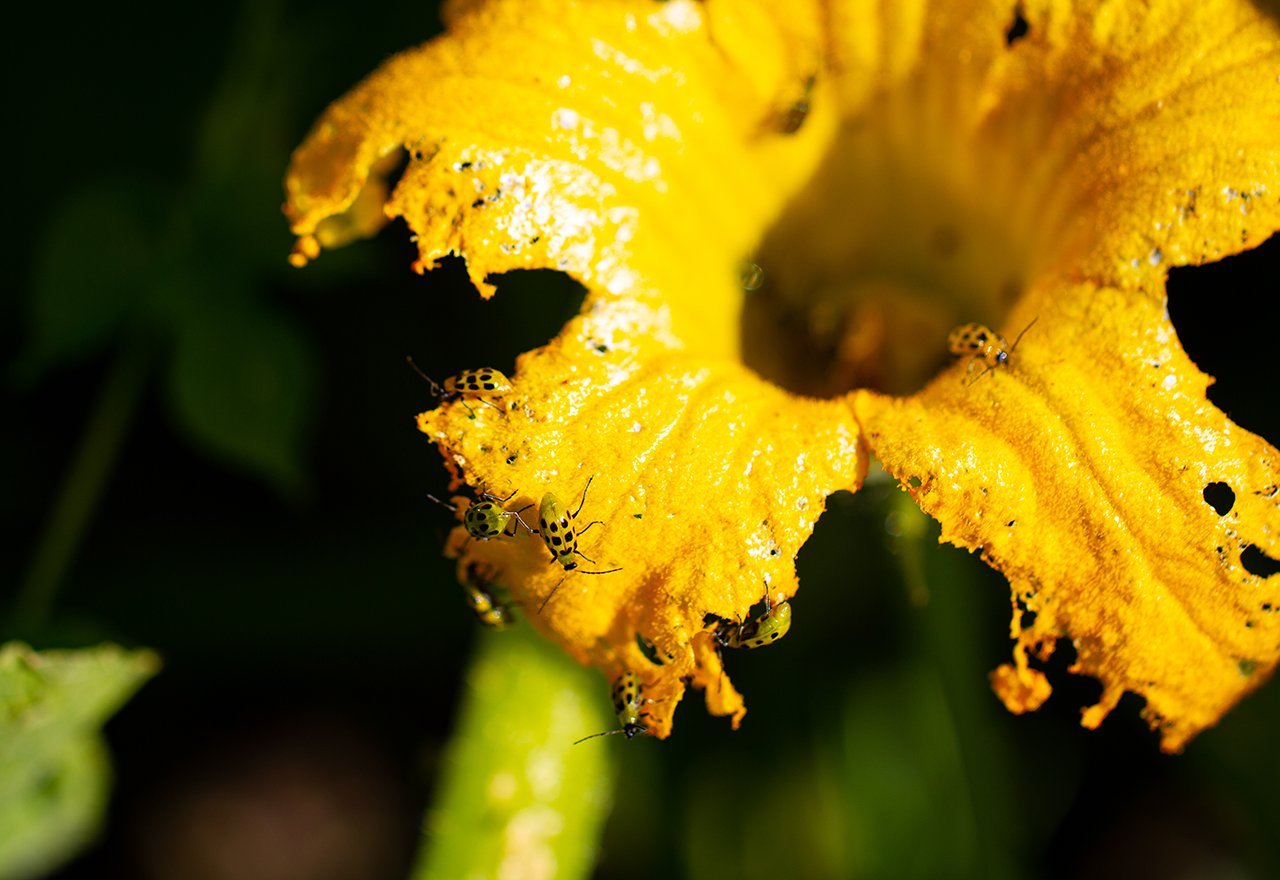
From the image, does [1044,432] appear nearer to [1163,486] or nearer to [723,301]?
[1163,486]

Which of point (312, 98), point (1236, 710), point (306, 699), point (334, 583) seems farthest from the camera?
point (306, 699)

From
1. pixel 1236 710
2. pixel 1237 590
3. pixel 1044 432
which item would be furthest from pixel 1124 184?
pixel 1236 710

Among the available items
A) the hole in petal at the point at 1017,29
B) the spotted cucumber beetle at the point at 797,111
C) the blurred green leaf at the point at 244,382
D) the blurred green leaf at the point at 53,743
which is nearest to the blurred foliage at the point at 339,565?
the blurred green leaf at the point at 244,382

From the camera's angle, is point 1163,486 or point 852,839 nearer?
point 1163,486

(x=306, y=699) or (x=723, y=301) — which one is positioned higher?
(x=723, y=301)

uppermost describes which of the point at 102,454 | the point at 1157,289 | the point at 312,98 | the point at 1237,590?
the point at 1157,289

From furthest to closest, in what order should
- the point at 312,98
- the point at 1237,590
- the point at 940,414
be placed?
the point at 312,98 → the point at 940,414 → the point at 1237,590

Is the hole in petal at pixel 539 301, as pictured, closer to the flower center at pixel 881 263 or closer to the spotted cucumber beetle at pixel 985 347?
the flower center at pixel 881 263
